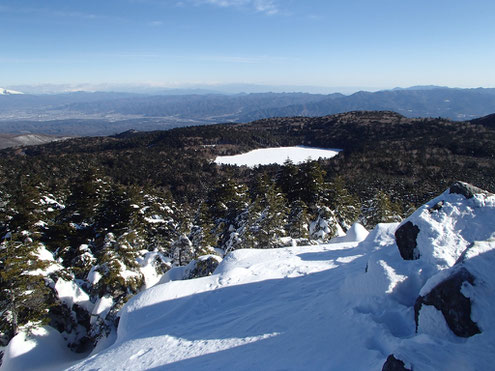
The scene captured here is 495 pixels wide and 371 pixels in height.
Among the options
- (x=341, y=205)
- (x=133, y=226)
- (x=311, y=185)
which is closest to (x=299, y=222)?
(x=341, y=205)

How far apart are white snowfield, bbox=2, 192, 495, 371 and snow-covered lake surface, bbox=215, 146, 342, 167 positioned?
70.6m

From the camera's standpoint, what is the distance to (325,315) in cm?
836

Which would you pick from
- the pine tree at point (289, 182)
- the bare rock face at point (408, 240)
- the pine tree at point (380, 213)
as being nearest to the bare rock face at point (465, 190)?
the bare rock face at point (408, 240)

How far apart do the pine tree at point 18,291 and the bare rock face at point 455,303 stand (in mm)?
15799

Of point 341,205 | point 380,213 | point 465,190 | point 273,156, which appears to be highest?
point 465,190

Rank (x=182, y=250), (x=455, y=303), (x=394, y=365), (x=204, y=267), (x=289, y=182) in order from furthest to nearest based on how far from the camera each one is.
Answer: (x=289, y=182), (x=182, y=250), (x=204, y=267), (x=455, y=303), (x=394, y=365)

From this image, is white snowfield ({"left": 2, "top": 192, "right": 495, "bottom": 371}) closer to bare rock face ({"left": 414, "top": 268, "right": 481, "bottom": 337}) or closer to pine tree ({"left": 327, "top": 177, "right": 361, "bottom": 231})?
bare rock face ({"left": 414, "top": 268, "right": 481, "bottom": 337})

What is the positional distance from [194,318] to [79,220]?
17.0m

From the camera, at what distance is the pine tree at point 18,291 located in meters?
12.8

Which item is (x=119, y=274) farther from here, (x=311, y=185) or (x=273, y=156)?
(x=273, y=156)

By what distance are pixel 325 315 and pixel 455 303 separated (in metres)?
3.75

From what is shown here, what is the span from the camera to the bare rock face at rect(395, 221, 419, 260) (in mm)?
8387

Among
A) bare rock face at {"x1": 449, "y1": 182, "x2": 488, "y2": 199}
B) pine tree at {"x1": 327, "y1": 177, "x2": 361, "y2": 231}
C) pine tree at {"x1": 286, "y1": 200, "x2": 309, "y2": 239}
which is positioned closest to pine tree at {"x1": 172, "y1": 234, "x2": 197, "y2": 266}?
pine tree at {"x1": 286, "y1": 200, "x2": 309, "y2": 239}

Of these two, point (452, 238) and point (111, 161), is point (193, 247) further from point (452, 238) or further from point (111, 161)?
point (111, 161)
